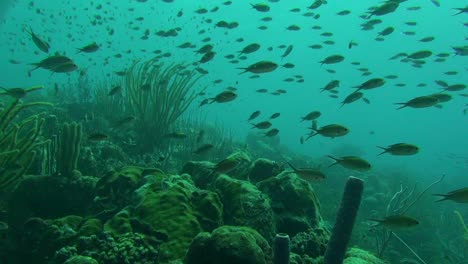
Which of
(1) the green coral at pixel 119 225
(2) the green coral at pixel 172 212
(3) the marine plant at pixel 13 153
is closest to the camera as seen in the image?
(2) the green coral at pixel 172 212

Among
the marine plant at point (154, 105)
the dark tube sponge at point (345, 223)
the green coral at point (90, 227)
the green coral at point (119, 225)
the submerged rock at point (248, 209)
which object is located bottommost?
the marine plant at point (154, 105)

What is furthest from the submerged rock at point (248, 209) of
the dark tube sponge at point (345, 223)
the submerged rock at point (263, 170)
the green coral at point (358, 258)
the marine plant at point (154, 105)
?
the marine plant at point (154, 105)

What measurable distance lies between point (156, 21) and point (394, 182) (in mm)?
126706

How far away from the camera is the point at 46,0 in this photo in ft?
296

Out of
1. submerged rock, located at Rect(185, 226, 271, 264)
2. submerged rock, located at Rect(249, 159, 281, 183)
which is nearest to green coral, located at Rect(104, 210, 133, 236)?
submerged rock, located at Rect(185, 226, 271, 264)

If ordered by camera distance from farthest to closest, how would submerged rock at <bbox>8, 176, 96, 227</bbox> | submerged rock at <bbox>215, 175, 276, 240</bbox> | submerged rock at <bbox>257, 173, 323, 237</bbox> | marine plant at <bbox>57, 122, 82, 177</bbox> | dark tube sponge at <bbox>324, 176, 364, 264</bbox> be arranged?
marine plant at <bbox>57, 122, 82, 177</bbox>
submerged rock at <bbox>8, 176, 96, 227</bbox>
submerged rock at <bbox>257, 173, 323, 237</bbox>
submerged rock at <bbox>215, 175, 276, 240</bbox>
dark tube sponge at <bbox>324, 176, 364, 264</bbox>

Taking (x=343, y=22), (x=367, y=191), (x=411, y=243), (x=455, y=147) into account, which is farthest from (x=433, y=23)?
(x=411, y=243)

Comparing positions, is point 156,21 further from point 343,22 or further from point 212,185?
point 212,185

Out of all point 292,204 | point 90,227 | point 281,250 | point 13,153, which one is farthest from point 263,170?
point 13,153

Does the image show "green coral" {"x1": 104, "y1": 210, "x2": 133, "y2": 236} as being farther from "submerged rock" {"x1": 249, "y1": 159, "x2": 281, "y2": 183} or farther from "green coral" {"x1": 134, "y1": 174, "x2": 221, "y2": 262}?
"submerged rock" {"x1": 249, "y1": 159, "x2": 281, "y2": 183}

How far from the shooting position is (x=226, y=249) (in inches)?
125

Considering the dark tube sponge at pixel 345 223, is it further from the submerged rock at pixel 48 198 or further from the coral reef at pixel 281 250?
the submerged rock at pixel 48 198

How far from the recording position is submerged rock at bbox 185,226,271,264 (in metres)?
3.15

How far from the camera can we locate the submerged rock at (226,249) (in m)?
3.15
